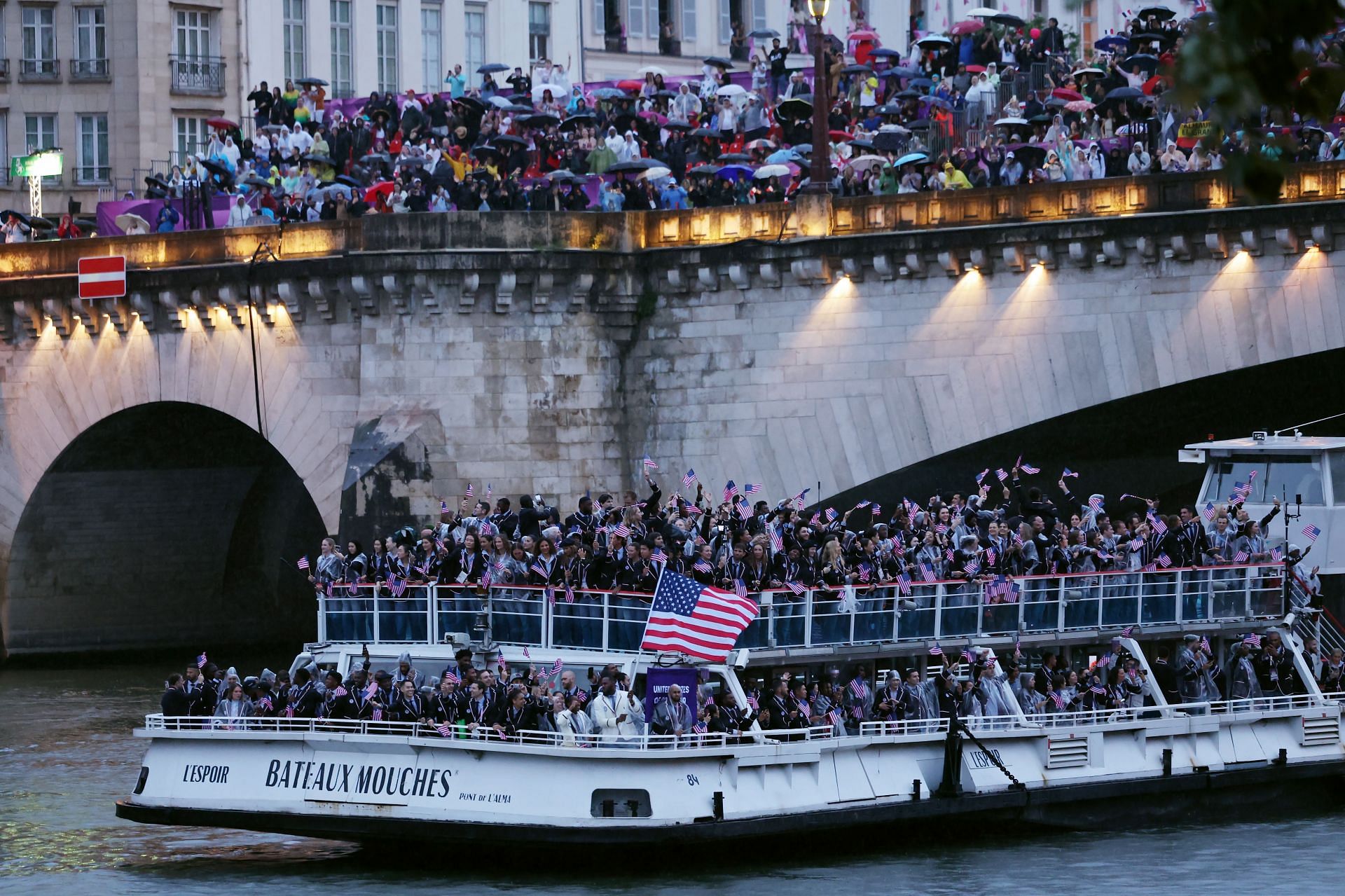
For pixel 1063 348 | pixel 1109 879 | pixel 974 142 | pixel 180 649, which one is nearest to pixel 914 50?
pixel 974 142

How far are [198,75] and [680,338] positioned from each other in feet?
80.5

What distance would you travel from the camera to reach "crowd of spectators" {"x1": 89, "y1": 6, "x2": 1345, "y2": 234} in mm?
40312

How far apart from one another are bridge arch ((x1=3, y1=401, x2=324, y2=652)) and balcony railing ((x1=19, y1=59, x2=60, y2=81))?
13.9 meters

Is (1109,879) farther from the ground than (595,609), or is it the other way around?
(595,609)

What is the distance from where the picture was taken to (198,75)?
6219 cm

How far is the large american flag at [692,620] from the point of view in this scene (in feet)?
85.3

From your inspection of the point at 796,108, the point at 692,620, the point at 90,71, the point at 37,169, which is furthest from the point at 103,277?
the point at 692,620

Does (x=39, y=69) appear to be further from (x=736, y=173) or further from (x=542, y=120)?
(x=736, y=173)

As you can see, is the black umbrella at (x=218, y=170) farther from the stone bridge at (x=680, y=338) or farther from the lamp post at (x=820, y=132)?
the lamp post at (x=820, y=132)

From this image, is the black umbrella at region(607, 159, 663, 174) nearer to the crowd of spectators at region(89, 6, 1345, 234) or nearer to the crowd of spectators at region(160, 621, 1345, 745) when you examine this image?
the crowd of spectators at region(89, 6, 1345, 234)

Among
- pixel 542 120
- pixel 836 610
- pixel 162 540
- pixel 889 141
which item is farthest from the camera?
pixel 162 540

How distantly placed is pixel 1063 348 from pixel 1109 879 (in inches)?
559

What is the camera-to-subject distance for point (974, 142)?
43.6 meters

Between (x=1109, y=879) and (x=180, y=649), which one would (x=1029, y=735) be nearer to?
(x=1109, y=879)
